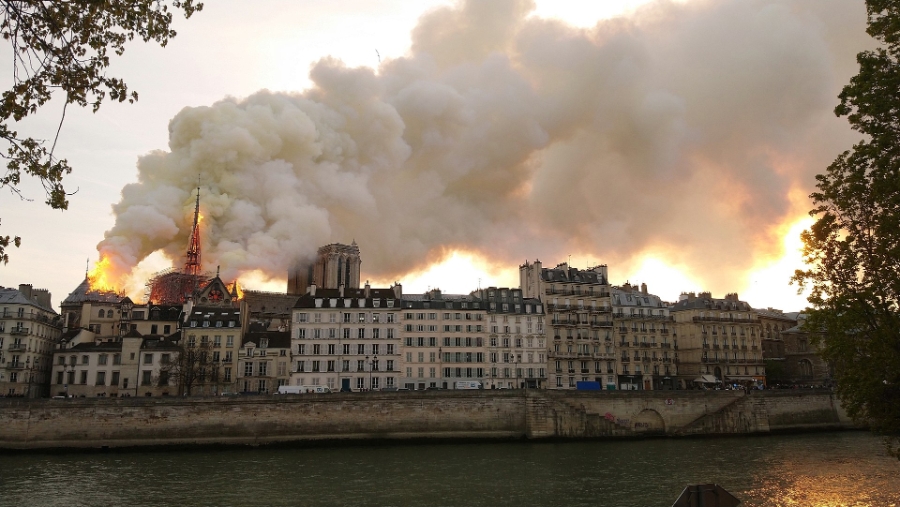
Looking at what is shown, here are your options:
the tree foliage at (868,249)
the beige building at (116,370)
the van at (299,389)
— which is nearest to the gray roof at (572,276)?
the van at (299,389)

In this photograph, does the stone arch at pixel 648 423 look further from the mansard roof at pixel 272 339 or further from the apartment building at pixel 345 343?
the mansard roof at pixel 272 339

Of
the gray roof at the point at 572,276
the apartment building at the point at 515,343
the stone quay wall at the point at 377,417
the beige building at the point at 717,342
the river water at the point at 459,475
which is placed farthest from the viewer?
the beige building at the point at 717,342

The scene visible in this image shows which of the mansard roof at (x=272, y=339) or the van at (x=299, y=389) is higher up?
the mansard roof at (x=272, y=339)

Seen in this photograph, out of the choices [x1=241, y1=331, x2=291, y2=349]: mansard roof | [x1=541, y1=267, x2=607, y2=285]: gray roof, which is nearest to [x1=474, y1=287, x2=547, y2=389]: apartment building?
[x1=541, y1=267, x2=607, y2=285]: gray roof

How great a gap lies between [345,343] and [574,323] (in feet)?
90.0

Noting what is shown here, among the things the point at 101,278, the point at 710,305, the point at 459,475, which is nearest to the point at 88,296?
the point at 101,278

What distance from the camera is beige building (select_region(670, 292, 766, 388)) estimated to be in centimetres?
8519

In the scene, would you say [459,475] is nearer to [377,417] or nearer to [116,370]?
[377,417]

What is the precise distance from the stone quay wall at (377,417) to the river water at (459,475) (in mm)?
1921

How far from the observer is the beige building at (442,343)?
67875 mm

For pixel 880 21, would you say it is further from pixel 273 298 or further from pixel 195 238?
pixel 273 298

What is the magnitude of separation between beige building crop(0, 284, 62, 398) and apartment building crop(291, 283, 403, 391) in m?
26.1

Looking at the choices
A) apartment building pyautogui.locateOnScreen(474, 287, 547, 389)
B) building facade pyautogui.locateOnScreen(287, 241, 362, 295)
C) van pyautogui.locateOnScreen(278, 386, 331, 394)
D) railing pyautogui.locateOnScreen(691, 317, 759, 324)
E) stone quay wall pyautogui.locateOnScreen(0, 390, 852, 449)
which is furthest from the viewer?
building facade pyautogui.locateOnScreen(287, 241, 362, 295)

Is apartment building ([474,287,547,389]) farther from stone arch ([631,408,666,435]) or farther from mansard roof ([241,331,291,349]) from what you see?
mansard roof ([241,331,291,349])
